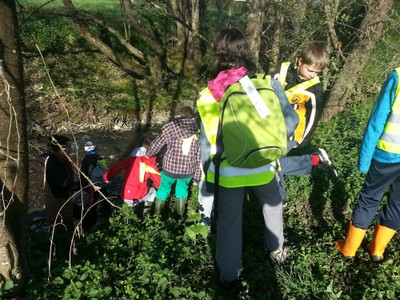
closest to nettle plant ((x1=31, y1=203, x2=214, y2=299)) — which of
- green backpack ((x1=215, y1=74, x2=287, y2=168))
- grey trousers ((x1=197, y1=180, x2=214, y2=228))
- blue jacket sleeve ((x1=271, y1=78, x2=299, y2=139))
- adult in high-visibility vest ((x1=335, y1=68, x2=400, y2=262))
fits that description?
grey trousers ((x1=197, y1=180, x2=214, y2=228))

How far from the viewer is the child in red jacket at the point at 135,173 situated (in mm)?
4562

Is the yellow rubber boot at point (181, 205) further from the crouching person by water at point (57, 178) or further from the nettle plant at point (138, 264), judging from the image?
the crouching person by water at point (57, 178)

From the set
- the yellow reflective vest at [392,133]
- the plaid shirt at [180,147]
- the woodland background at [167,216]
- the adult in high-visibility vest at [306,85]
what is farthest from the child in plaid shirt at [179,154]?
the yellow reflective vest at [392,133]

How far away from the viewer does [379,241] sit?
3385 mm

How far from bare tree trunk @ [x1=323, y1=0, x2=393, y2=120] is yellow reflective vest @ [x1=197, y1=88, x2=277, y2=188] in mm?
5613

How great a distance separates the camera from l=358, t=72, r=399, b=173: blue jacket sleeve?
9.16 feet

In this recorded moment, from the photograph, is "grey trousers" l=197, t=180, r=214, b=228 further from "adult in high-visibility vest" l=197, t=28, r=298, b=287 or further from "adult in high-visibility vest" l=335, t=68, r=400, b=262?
"adult in high-visibility vest" l=335, t=68, r=400, b=262

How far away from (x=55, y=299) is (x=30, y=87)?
818 centimetres

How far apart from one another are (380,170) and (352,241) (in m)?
0.80

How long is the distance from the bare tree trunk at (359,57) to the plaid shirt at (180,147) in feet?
15.0

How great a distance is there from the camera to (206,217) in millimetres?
3916

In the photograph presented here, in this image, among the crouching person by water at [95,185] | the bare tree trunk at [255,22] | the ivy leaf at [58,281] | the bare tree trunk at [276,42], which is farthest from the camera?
the bare tree trunk at [276,42]

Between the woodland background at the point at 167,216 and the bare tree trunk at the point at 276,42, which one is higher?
the bare tree trunk at the point at 276,42

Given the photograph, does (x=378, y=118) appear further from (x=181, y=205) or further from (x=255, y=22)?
(x=255, y=22)
